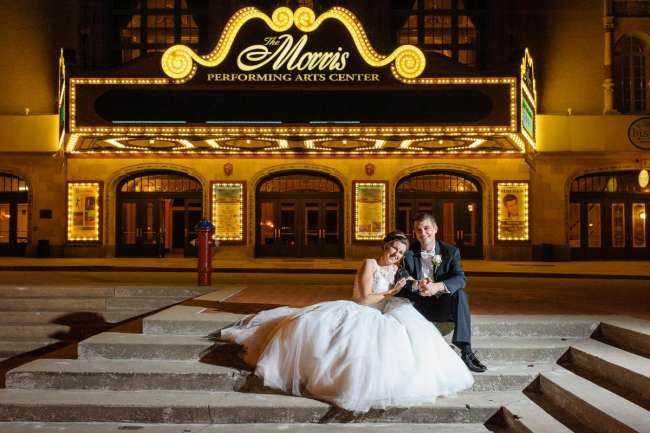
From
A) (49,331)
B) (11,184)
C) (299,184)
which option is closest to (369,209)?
(299,184)

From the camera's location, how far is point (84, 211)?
23531mm

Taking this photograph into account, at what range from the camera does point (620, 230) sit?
24156 mm

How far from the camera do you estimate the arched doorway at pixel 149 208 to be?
2441 centimetres

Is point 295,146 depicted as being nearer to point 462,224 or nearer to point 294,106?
point 294,106

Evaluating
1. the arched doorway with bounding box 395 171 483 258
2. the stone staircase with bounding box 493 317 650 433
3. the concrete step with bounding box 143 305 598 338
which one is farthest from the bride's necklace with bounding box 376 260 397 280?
the arched doorway with bounding box 395 171 483 258

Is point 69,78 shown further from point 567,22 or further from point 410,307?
point 567,22

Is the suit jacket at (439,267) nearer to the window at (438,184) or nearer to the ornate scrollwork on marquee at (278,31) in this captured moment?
the ornate scrollwork on marquee at (278,31)

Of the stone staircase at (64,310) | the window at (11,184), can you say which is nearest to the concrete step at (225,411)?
the stone staircase at (64,310)

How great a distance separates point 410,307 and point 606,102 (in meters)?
20.7

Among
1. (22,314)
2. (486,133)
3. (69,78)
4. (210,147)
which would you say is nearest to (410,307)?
(22,314)

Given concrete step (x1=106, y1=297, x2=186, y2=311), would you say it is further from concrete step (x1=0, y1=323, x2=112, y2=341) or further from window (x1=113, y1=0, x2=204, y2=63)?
window (x1=113, y1=0, x2=204, y2=63)

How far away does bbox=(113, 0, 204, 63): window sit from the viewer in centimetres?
2531

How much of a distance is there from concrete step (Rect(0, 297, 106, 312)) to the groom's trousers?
589 cm

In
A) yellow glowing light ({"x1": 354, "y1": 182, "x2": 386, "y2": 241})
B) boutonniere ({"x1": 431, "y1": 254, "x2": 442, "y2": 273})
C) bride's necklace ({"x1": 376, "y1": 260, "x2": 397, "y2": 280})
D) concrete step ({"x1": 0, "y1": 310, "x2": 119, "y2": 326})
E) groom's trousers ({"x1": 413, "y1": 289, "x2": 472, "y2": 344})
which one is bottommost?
concrete step ({"x1": 0, "y1": 310, "x2": 119, "y2": 326})
